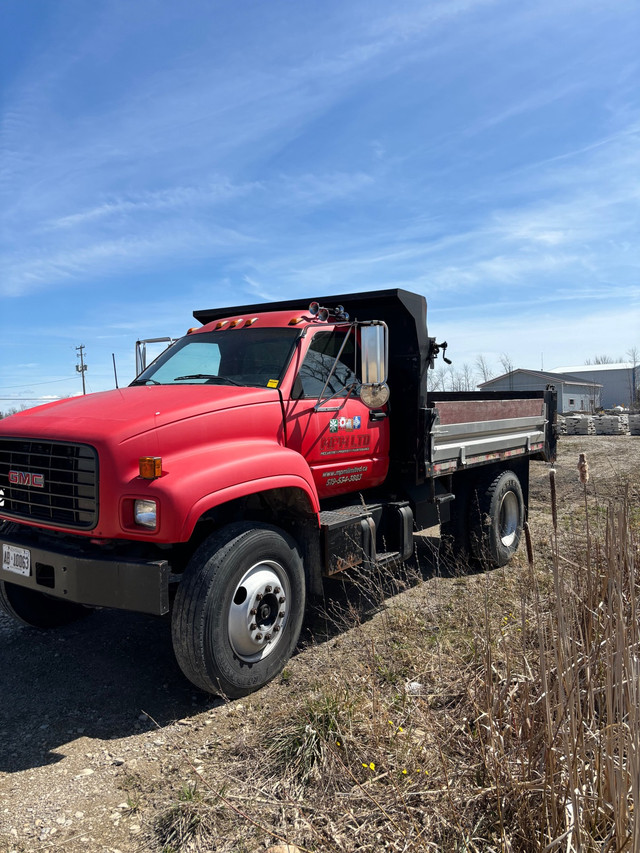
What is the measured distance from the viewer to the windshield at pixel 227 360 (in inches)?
184

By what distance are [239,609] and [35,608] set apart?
200 cm

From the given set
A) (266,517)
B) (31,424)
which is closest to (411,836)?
(266,517)

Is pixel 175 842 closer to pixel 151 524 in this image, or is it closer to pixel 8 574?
pixel 151 524

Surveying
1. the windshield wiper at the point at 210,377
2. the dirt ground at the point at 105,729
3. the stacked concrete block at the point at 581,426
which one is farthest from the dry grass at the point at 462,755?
the stacked concrete block at the point at 581,426

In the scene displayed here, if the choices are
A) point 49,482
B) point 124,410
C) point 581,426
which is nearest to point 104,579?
point 49,482

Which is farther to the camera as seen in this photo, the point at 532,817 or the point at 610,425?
the point at 610,425

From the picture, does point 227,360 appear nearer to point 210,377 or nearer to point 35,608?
point 210,377

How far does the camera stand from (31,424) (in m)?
3.98

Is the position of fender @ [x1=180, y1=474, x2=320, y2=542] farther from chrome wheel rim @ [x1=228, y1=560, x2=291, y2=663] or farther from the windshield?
the windshield

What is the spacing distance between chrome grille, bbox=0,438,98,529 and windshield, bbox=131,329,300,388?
1.28m

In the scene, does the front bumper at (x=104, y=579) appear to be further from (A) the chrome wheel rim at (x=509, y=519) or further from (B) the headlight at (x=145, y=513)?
(A) the chrome wheel rim at (x=509, y=519)

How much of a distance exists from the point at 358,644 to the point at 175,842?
2.08 metres

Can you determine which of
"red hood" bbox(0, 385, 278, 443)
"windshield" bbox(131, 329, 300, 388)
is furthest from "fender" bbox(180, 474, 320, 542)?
"windshield" bbox(131, 329, 300, 388)

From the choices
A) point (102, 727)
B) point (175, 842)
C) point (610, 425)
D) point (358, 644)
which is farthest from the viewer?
point (610, 425)
